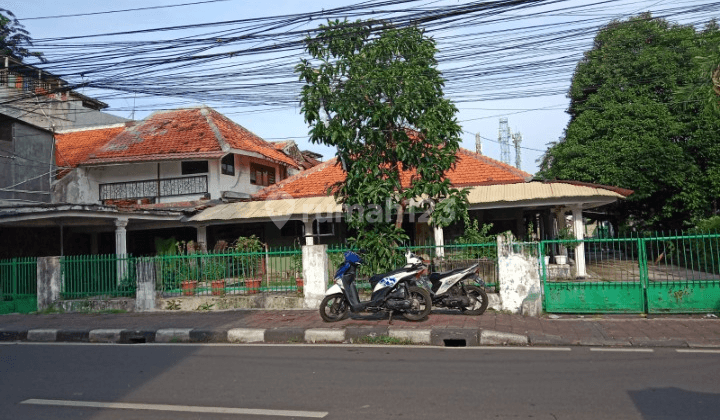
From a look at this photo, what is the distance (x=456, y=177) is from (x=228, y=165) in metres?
8.18

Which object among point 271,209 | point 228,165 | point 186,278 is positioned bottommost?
point 186,278

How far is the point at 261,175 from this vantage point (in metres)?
22.3

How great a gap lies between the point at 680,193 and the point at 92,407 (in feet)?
63.3

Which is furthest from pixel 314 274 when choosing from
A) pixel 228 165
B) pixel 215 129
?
pixel 215 129

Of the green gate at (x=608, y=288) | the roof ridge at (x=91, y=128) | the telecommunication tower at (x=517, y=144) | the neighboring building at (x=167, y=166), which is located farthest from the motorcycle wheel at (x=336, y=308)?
the telecommunication tower at (x=517, y=144)

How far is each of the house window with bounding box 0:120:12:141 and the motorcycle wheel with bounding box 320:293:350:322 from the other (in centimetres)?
1391

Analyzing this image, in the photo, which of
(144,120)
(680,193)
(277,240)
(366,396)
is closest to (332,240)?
(277,240)

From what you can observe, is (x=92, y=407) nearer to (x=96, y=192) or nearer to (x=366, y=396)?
(x=366, y=396)

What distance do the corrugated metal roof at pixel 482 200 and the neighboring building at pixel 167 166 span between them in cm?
214

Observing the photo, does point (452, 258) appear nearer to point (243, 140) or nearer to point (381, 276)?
point (381, 276)

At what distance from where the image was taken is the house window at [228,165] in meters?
19.7

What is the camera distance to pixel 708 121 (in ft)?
57.4

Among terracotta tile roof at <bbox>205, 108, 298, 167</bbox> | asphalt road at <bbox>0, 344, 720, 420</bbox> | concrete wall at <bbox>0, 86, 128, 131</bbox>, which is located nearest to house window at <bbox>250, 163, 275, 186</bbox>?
terracotta tile roof at <bbox>205, 108, 298, 167</bbox>

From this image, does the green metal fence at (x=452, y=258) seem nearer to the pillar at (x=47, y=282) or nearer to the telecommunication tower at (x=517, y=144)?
the pillar at (x=47, y=282)
